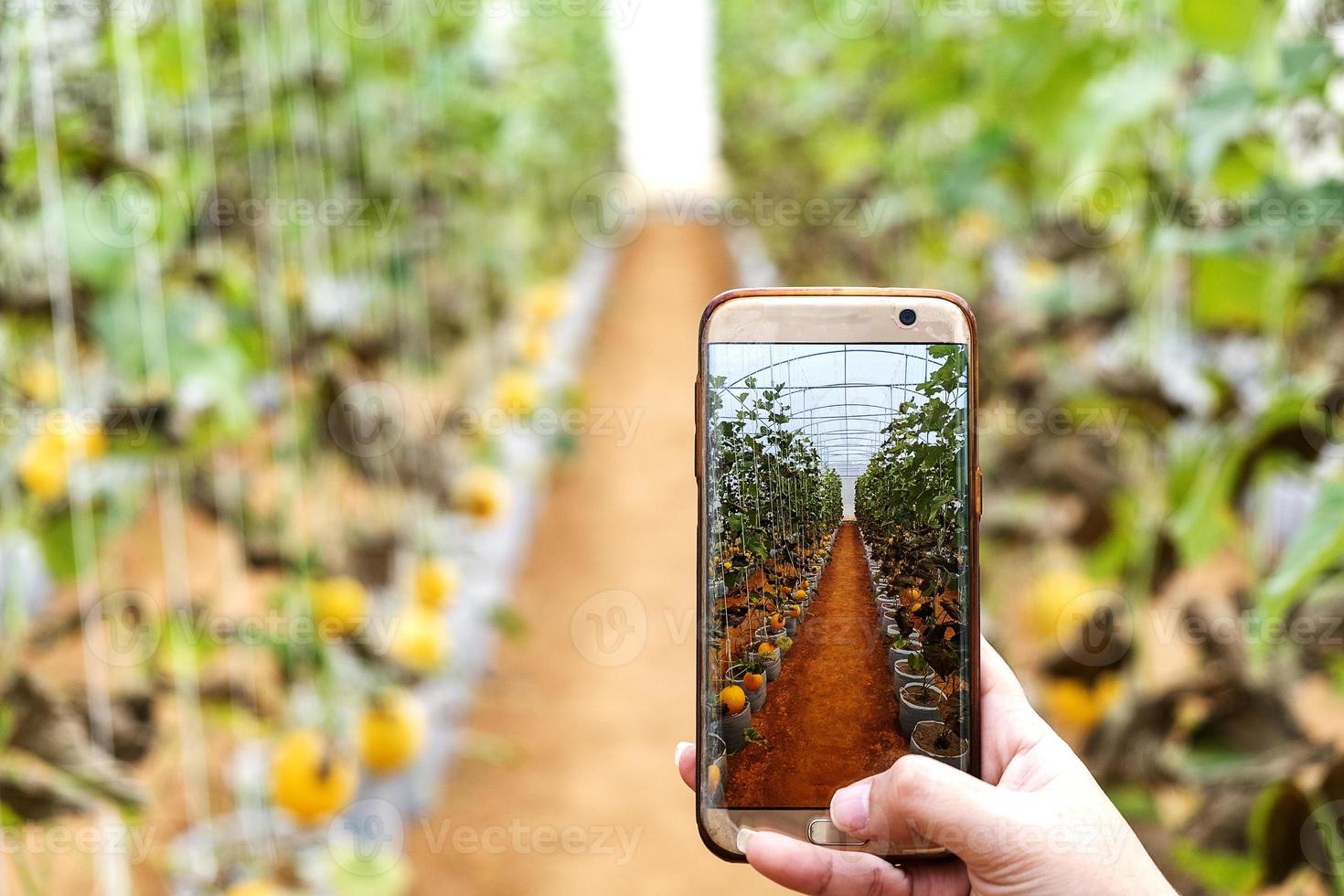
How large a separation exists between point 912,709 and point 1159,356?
3.22 ft

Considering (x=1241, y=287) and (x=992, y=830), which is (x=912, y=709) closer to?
(x=992, y=830)

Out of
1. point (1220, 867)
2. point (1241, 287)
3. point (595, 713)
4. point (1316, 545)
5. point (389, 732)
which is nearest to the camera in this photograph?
point (1316, 545)

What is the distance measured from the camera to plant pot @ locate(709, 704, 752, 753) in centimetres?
51

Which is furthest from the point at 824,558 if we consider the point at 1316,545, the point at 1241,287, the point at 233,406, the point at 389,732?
the point at 389,732

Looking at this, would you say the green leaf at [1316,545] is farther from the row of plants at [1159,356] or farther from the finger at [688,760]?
the finger at [688,760]

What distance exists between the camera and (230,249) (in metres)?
1.67

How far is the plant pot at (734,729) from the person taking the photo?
1.69ft

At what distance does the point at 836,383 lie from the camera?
1.67ft

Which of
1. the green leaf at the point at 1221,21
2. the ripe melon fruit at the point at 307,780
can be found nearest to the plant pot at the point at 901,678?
the green leaf at the point at 1221,21

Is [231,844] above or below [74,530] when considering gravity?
below

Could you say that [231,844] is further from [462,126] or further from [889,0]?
[889,0]

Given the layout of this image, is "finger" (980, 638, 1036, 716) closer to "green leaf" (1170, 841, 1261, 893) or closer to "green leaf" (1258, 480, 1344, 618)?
"green leaf" (1258, 480, 1344, 618)

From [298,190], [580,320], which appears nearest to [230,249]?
[298,190]

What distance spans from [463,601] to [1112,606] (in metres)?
1.42
